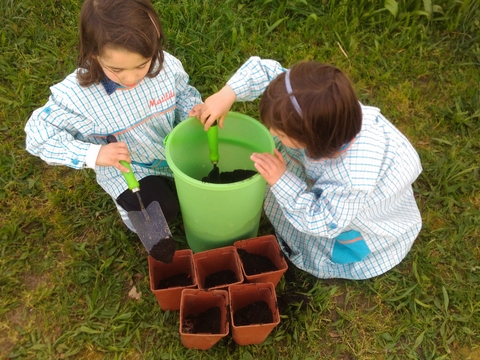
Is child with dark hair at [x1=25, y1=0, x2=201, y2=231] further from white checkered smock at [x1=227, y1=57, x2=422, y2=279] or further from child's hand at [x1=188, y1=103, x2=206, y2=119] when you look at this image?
white checkered smock at [x1=227, y1=57, x2=422, y2=279]

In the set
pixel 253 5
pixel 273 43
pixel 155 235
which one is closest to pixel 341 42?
pixel 273 43

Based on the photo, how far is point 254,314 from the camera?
1.60 meters

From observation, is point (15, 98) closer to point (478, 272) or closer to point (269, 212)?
point (269, 212)

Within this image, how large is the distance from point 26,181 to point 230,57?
1.20m

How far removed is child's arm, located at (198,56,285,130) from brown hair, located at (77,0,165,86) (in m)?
0.27

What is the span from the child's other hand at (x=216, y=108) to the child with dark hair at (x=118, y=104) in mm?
225

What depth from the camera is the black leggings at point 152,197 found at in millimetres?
1689

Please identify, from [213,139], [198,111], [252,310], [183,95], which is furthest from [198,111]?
[252,310]

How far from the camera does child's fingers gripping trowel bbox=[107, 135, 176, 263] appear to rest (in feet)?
5.14

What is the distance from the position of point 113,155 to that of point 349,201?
0.78m

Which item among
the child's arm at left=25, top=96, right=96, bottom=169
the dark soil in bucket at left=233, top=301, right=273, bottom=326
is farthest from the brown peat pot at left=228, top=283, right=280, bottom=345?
the child's arm at left=25, top=96, right=96, bottom=169

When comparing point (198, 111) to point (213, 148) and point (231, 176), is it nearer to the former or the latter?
point (213, 148)

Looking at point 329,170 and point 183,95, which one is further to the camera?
point 183,95

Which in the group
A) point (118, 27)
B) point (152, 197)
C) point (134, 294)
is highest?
point (118, 27)
